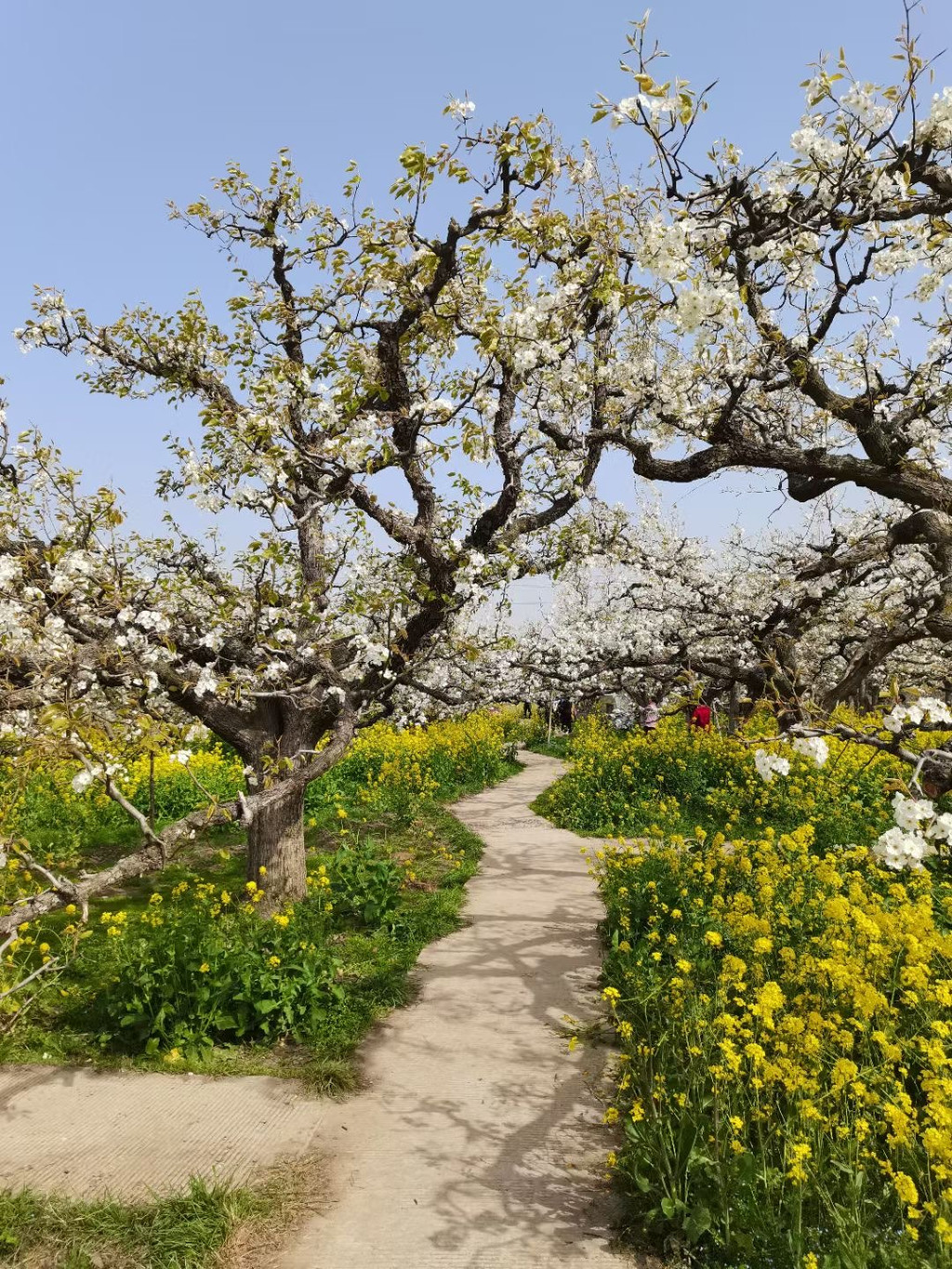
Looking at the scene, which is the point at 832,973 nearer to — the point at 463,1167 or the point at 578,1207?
the point at 578,1207

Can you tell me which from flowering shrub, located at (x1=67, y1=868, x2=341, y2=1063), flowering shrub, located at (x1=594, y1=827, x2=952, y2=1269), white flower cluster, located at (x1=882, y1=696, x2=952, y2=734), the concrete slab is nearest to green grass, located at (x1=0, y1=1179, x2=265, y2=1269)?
the concrete slab

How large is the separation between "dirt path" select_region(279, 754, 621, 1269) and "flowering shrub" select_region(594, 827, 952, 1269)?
0.36 m

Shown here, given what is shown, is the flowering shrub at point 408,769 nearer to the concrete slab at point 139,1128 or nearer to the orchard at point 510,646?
the orchard at point 510,646

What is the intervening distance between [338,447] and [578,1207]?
17.9 ft

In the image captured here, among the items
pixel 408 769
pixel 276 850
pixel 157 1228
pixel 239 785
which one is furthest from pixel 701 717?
pixel 157 1228

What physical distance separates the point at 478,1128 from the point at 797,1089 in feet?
6.34

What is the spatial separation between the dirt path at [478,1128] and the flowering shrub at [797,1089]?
1.19 ft

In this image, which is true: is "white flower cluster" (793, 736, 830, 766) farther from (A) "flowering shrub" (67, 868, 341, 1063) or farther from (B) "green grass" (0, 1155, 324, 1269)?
(A) "flowering shrub" (67, 868, 341, 1063)

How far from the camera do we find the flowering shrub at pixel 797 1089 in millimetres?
3234

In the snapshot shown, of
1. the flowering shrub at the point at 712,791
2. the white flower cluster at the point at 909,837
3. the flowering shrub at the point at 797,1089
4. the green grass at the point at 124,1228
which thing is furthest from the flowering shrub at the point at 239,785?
the white flower cluster at the point at 909,837

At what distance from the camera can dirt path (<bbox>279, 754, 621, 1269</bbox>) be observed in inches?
143

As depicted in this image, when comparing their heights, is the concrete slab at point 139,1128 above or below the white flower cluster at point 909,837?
below

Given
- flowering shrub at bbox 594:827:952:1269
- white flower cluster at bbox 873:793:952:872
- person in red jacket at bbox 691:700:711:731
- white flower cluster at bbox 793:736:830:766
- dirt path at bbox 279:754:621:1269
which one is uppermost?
white flower cluster at bbox 793:736:830:766

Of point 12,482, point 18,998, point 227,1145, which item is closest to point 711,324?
point 227,1145
